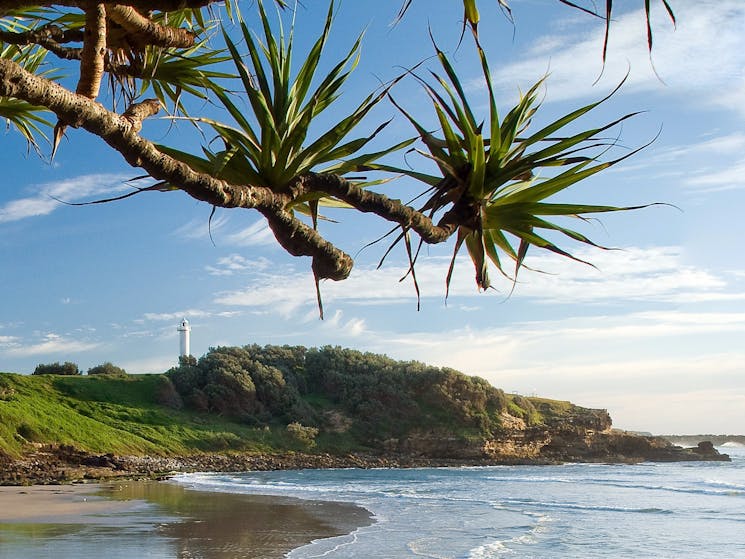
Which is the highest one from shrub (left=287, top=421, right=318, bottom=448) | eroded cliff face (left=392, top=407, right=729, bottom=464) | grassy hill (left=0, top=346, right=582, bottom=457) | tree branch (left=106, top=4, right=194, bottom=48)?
tree branch (left=106, top=4, right=194, bottom=48)

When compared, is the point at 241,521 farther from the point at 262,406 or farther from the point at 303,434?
the point at 262,406

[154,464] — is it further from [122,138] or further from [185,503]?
[122,138]

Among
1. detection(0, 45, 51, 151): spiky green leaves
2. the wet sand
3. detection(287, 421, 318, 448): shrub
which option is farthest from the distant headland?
detection(0, 45, 51, 151): spiky green leaves

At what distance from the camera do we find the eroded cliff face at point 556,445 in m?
48.2

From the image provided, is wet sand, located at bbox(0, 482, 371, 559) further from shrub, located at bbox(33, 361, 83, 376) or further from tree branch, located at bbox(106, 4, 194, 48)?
shrub, located at bbox(33, 361, 83, 376)

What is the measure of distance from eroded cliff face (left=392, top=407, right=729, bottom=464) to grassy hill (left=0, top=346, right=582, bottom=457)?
601 millimetres

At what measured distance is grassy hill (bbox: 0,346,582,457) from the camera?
36.5 m

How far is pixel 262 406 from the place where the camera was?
47.7m

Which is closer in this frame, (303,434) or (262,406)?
(303,434)

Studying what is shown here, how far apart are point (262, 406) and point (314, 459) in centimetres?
715

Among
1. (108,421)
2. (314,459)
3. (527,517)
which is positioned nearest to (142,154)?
(527,517)

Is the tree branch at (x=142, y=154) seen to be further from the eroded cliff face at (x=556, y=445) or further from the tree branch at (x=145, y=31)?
the eroded cliff face at (x=556, y=445)

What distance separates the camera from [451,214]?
318 cm

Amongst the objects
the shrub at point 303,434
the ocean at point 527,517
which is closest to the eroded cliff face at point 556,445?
the shrub at point 303,434
